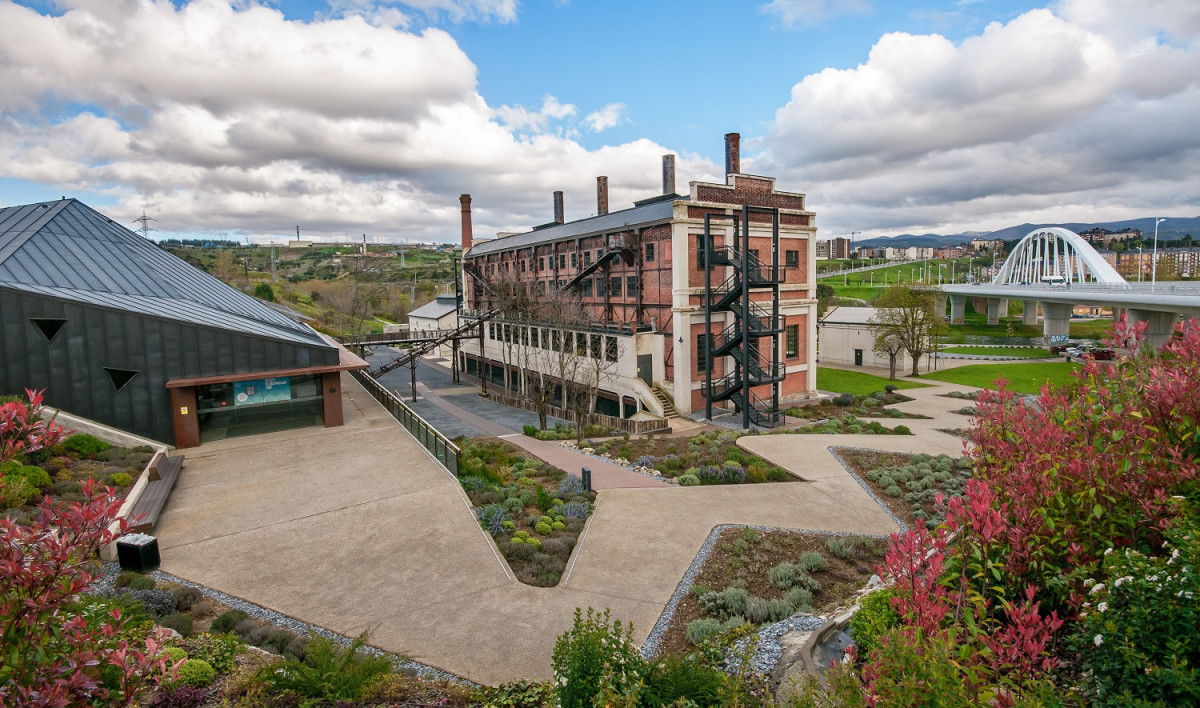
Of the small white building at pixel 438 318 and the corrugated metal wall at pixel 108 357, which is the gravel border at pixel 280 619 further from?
the small white building at pixel 438 318

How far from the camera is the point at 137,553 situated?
10773mm

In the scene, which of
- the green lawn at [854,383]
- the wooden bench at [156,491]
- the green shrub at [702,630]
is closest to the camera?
the green shrub at [702,630]

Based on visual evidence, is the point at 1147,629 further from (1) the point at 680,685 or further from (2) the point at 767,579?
(2) the point at 767,579

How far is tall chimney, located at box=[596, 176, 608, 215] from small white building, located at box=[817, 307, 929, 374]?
21576mm

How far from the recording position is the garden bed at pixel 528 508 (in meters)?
11.8

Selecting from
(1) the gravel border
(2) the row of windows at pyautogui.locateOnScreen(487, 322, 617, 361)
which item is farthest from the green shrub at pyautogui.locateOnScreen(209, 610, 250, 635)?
(2) the row of windows at pyautogui.locateOnScreen(487, 322, 617, 361)

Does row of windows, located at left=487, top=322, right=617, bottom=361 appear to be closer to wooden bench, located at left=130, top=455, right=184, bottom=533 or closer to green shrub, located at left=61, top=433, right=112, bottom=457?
wooden bench, located at left=130, top=455, right=184, bottom=533

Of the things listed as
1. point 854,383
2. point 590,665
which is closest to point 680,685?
point 590,665

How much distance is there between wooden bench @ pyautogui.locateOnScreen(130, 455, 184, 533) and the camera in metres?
12.5

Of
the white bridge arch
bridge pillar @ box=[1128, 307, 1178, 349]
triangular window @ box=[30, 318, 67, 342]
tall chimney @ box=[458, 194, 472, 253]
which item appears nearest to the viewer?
triangular window @ box=[30, 318, 67, 342]

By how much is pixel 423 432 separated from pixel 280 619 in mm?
9497

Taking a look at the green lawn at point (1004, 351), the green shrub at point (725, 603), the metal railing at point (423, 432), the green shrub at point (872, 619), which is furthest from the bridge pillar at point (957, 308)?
the green shrub at point (872, 619)

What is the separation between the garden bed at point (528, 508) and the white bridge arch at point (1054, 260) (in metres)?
85.8

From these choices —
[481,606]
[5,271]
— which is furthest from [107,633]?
[5,271]
